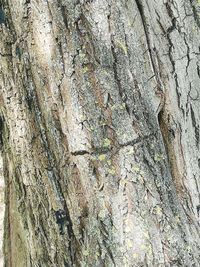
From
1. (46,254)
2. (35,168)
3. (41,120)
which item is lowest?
(46,254)

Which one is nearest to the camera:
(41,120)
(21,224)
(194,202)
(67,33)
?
(67,33)

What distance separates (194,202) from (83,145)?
586 millimetres

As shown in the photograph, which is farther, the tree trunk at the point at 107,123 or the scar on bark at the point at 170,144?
the scar on bark at the point at 170,144

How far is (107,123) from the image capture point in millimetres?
2016

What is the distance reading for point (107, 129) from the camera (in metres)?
2.02

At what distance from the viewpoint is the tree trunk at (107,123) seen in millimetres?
2016

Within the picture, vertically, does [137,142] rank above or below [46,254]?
above

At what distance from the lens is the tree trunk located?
2.02 meters

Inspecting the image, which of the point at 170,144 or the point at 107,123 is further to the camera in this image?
the point at 170,144

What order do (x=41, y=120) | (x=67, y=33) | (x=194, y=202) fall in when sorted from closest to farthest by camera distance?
1. (x=67, y=33)
2. (x=41, y=120)
3. (x=194, y=202)

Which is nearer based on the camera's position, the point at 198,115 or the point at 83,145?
the point at 83,145

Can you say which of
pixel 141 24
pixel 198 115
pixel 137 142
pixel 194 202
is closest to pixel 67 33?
pixel 141 24

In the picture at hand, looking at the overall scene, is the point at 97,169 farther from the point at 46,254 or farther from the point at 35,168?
the point at 46,254

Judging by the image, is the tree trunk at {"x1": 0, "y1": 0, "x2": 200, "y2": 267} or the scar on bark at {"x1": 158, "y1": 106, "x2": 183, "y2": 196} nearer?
the tree trunk at {"x1": 0, "y1": 0, "x2": 200, "y2": 267}
